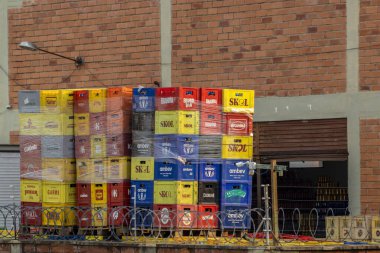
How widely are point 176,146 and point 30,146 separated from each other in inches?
137

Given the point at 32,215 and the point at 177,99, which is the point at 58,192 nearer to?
the point at 32,215

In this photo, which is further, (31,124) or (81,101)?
(31,124)

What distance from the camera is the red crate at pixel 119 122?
1522 cm

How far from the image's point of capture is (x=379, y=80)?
55.7 feet

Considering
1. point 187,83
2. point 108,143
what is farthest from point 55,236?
point 187,83

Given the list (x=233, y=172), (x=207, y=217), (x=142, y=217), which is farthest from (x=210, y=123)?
(x=142, y=217)

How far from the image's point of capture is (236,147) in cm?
1495

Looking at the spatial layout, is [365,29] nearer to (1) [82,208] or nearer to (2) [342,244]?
(2) [342,244]

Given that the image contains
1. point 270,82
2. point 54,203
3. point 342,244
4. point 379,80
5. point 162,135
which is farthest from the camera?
point 270,82

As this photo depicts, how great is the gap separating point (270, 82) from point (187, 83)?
7.28 feet

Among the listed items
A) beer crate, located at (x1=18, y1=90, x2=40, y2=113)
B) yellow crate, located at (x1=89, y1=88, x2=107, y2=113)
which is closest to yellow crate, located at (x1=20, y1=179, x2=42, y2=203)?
beer crate, located at (x1=18, y1=90, x2=40, y2=113)

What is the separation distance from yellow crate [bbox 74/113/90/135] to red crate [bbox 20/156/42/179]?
1.11 m

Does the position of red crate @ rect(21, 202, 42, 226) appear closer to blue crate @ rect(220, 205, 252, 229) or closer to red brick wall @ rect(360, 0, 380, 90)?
blue crate @ rect(220, 205, 252, 229)

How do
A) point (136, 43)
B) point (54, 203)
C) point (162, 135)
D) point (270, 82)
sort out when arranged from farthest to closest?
point (136, 43), point (270, 82), point (54, 203), point (162, 135)
